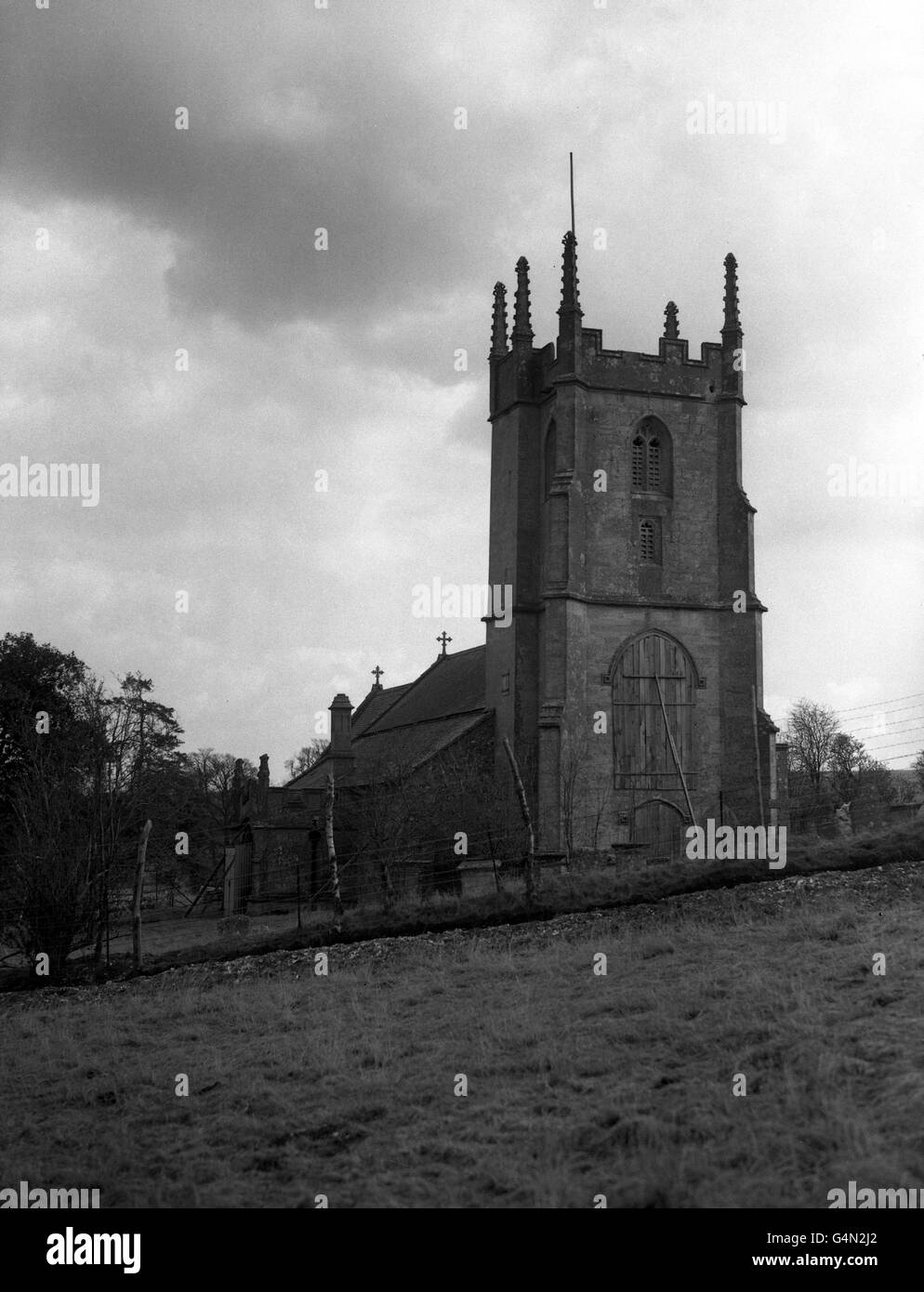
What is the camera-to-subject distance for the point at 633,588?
3684cm

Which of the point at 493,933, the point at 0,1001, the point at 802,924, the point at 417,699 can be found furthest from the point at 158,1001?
the point at 417,699

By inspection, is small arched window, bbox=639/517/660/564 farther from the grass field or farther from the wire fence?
the grass field

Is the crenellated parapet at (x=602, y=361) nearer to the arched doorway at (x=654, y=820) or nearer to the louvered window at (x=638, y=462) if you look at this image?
the louvered window at (x=638, y=462)

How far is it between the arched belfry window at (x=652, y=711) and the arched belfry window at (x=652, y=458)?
4536mm

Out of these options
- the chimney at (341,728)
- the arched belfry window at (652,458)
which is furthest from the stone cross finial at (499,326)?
the chimney at (341,728)

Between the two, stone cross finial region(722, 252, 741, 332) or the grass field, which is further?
stone cross finial region(722, 252, 741, 332)

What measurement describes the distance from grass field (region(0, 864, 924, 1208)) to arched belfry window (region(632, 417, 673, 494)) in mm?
20166

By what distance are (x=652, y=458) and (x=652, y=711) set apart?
7.67 metres

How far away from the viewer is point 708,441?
38.1 metres

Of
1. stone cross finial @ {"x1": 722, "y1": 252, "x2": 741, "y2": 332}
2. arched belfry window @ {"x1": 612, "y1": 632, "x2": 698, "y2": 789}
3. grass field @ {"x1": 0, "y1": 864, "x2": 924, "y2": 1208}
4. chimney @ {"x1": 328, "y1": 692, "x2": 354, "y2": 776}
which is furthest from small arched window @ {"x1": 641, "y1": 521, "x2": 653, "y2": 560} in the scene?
grass field @ {"x1": 0, "y1": 864, "x2": 924, "y2": 1208}

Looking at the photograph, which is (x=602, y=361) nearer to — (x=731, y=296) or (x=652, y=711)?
(x=731, y=296)

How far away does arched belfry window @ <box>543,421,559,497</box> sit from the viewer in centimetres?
3809

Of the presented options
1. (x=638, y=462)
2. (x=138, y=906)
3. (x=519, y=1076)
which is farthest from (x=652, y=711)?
(x=519, y=1076)

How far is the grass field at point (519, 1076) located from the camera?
8.88 metres
